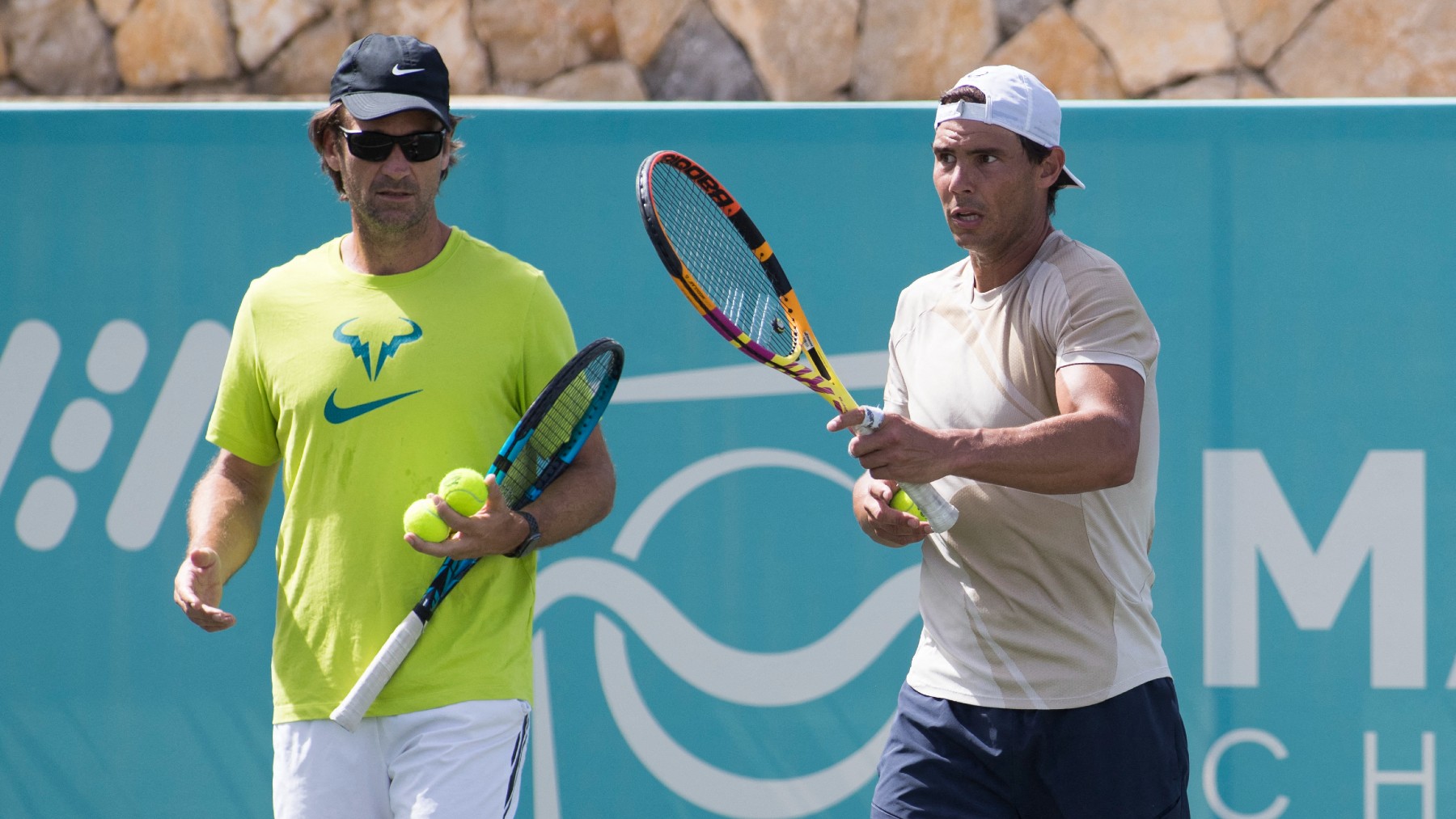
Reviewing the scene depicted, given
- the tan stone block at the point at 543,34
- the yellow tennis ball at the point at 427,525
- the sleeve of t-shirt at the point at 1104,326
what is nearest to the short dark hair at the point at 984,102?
the sleeve of t-shirt at the point at 1104,326

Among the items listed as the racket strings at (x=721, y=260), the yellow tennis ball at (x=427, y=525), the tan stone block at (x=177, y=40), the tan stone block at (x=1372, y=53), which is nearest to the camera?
the yellow tennis ball at (x=427, y=525)

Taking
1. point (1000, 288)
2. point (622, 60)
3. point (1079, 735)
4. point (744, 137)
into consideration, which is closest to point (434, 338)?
point (1000, 288)

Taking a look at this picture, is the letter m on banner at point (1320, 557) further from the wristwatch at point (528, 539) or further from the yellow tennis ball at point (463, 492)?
the yellow tennis ball at point (463, 492)

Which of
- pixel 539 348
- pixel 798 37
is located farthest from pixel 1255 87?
pixel 539 348

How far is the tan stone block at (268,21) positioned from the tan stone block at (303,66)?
0.04 metres

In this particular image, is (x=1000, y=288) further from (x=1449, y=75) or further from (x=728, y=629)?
(x=1449, y=75)

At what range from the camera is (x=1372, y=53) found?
4992 mm

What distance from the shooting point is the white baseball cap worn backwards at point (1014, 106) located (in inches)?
96.7

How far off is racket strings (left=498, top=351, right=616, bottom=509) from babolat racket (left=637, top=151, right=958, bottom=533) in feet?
0.84

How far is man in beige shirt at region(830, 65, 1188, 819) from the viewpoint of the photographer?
2.43m

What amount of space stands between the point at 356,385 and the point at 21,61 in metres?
3.85

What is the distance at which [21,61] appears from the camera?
17.8ft

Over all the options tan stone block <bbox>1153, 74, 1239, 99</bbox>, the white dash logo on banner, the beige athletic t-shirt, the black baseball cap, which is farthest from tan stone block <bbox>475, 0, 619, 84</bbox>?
the beige athletic t-shirt

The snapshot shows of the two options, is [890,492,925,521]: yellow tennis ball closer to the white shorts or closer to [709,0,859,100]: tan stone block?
the white shorts
